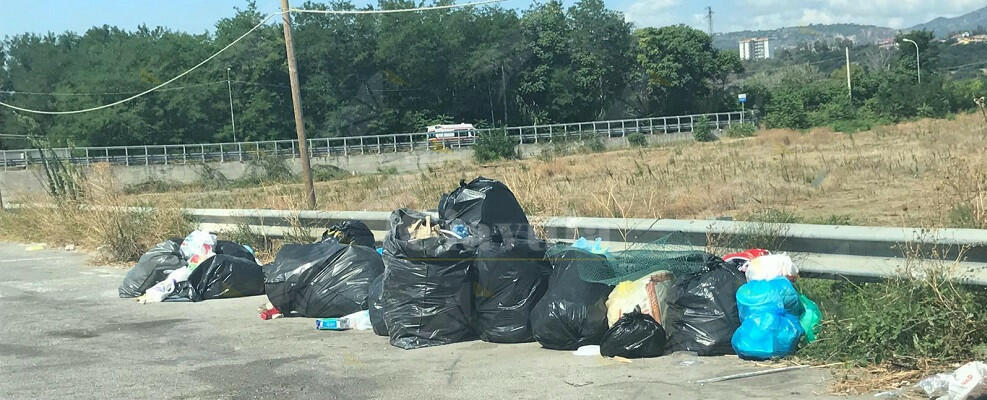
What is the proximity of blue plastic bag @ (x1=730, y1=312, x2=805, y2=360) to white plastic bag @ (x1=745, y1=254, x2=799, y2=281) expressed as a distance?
0.39 m

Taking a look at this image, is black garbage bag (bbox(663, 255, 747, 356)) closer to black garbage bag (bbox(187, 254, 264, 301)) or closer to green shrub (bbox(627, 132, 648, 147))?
black garbage bag (bbox(187, 254, 264, 301))

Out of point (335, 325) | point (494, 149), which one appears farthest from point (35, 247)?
point (494, 149)

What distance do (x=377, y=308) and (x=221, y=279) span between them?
2882 mm

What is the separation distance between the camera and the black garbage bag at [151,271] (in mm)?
9977

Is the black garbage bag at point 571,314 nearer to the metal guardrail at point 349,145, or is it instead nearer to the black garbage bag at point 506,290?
the black garbage bag at point 506,290

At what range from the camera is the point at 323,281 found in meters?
8.23

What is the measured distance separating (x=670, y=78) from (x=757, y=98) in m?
7.32

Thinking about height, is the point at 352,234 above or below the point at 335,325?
above

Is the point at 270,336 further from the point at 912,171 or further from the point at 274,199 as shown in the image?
the point at 912,171

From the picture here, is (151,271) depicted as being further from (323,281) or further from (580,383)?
(580,383)

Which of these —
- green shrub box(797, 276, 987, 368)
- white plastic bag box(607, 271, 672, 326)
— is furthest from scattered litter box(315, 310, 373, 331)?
green shrub box(797, 276, 987, 368)

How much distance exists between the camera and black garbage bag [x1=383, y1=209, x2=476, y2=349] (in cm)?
687

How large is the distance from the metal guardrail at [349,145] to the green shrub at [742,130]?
12.4ft

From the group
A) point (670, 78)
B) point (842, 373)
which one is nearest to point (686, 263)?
point (842, 373)
